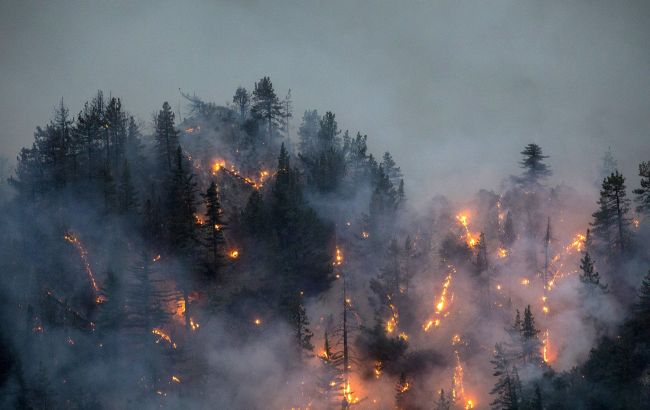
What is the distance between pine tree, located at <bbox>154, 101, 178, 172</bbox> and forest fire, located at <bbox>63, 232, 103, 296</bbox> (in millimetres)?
19113

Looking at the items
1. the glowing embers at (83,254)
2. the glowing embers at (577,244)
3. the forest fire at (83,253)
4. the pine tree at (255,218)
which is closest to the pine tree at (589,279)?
the glowing embers at (577,244)

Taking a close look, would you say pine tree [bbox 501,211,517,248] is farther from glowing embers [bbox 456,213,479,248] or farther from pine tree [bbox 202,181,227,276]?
pine tree [bbox 202,181,227,276]

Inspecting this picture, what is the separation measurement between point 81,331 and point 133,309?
789 centimetres

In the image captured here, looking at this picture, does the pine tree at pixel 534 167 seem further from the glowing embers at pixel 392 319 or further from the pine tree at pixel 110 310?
the pine tree at pixel 110 310

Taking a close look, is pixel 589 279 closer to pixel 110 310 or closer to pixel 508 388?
pixel 508 388

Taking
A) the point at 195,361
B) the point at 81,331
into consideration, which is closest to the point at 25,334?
the point at 81,331

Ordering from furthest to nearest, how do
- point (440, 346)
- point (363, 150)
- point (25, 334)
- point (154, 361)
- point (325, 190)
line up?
point (363, 150), point (325, 190), point (440, 346), point (25, 334), point (154, 361)

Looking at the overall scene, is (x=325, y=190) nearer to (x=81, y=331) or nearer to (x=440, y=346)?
(x=440, y=346)

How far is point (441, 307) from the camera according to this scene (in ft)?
240

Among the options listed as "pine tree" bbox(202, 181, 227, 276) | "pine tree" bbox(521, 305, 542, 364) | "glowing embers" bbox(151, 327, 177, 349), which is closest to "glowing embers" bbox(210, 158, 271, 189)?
"pine tree" bbox(202, 181, 227, 276)

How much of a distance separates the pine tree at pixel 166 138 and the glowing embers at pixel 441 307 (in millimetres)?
50042

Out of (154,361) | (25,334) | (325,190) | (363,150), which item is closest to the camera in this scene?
(154,361)

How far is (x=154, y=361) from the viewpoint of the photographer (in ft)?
194

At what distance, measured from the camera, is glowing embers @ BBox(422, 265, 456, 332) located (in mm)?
70750
